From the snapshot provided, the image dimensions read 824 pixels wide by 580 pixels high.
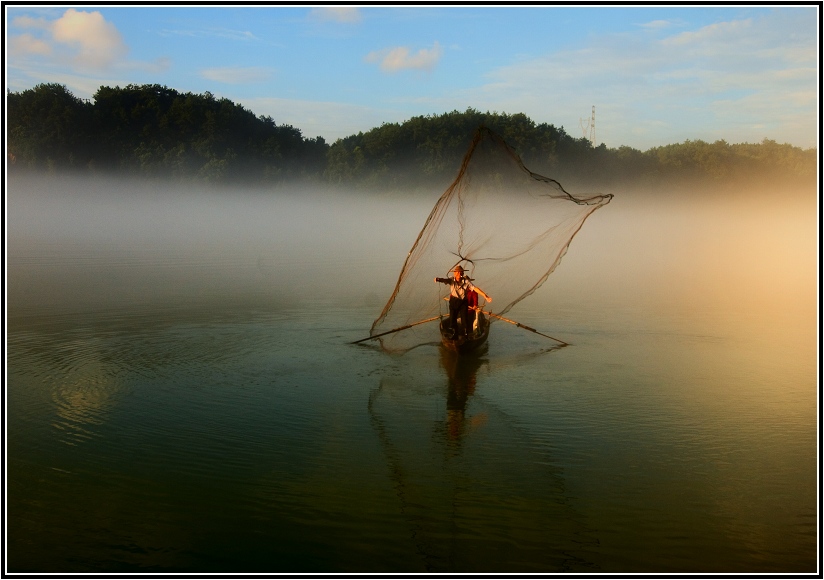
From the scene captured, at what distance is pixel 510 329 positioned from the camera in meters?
17.2

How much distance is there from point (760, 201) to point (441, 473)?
90143 millimetres

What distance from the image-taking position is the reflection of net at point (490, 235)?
13.0 meters

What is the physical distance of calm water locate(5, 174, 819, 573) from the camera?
6750 mm

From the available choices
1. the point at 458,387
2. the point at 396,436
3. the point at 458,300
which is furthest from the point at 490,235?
the point at 396,436

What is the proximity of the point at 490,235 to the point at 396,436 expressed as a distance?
19.1ft

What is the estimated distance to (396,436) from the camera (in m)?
9.69

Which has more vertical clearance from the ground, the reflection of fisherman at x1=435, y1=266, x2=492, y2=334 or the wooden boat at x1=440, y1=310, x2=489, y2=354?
the reflection of fisherman at x1=435, y1=266, x2=492, y2=334

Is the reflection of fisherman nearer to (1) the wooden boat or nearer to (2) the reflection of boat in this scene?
(1) the wooden boat

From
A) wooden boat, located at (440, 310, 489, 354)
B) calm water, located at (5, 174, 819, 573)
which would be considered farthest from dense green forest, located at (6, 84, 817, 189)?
wooden boat, located at (440, 310, 489, 354)

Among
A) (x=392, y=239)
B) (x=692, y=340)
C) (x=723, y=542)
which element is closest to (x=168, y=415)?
(x=723, y=542)

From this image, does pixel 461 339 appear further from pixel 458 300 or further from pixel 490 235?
pixel 490 235

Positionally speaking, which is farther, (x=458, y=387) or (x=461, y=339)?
(x=461, y=339)

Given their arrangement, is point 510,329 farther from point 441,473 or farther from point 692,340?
point 441,473

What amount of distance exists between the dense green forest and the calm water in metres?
51.2
